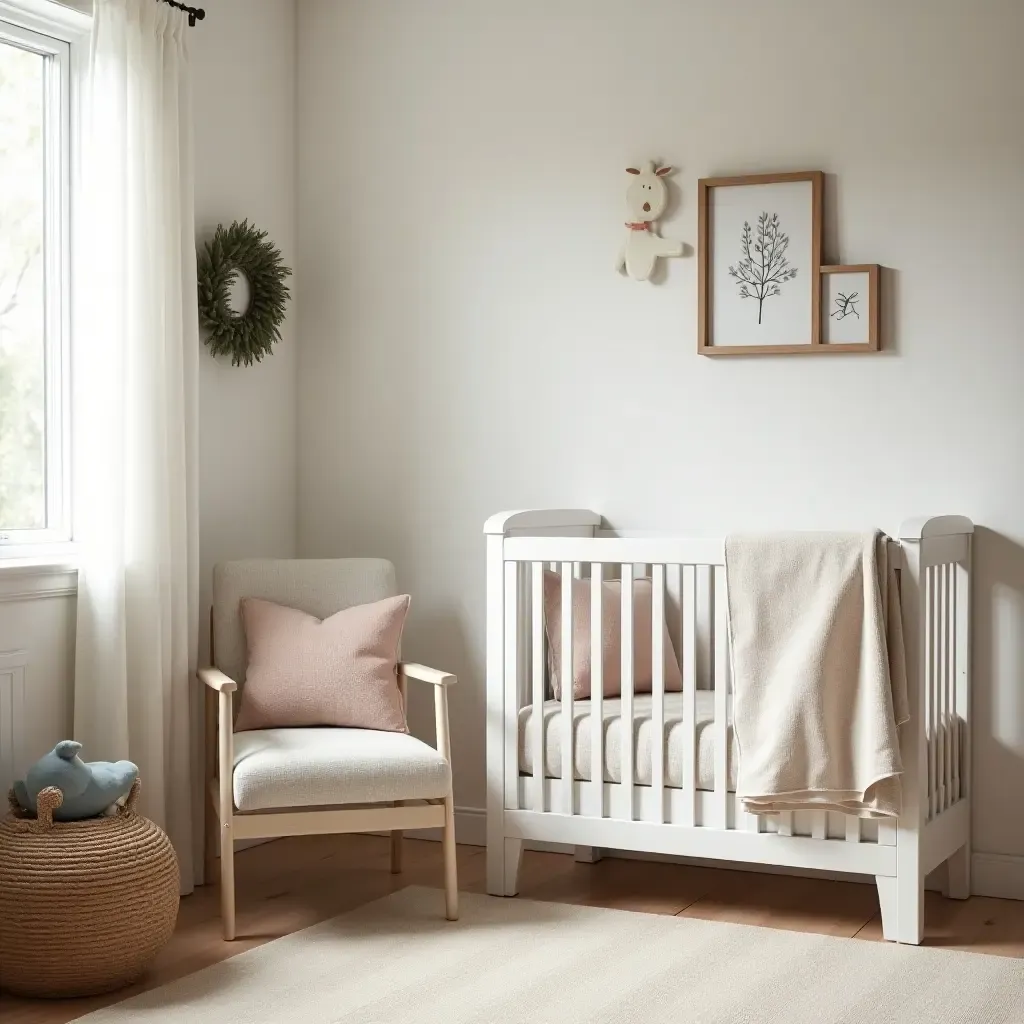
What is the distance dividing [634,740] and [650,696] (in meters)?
0.28

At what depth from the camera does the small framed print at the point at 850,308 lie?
10.9 ft

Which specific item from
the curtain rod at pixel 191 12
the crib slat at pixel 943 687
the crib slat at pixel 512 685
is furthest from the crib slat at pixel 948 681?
Answer: the curtain rod at pixel 191 12

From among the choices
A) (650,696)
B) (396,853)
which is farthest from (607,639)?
(396,853)

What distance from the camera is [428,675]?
3.22 m

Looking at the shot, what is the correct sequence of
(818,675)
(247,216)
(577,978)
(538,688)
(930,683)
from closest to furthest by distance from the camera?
(577,978)
(818,675)
(930,683)
(538,688)
(247,216)

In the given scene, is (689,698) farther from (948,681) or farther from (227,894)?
(227,894)

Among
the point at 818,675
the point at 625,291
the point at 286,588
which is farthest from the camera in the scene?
the point at 625,291

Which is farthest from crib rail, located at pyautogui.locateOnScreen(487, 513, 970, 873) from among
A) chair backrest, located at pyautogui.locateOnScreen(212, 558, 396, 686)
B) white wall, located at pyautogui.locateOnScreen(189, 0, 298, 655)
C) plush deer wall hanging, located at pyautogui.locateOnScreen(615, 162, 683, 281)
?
white wall, located at pyautogui.locateOnScreen(189, 0, 298, 655)

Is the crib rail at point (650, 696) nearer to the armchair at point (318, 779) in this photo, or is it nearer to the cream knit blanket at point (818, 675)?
the cream knit blanket at point (818, 675)

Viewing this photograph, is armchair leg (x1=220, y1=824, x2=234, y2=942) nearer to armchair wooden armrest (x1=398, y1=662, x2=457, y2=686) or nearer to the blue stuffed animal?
the blue stuffed animal

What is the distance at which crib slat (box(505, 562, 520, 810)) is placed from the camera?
10.8 feet

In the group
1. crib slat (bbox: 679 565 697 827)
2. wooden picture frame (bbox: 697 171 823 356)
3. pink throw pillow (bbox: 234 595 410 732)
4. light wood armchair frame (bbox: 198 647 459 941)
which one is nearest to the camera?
light wood armchair frame (bbox: 198 647 459 941)

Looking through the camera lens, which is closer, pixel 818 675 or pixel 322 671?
pixel 818 675

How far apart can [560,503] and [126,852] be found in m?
1.59
